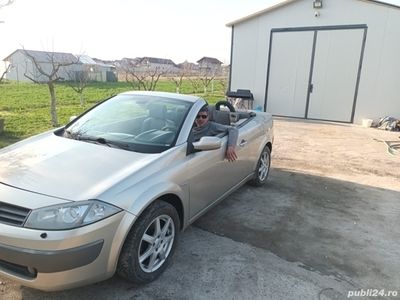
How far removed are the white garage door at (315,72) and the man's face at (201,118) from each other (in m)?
8.87

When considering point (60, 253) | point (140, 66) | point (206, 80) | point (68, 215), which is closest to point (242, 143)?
point (68, 215)

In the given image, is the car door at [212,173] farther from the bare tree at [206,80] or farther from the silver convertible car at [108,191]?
the bare tree at [206,80]

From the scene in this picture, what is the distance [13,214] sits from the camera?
208 cm

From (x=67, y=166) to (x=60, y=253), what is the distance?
76 centimetres

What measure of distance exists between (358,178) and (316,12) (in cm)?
754

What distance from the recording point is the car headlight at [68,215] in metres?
2.02

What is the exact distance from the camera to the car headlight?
202 centimetres

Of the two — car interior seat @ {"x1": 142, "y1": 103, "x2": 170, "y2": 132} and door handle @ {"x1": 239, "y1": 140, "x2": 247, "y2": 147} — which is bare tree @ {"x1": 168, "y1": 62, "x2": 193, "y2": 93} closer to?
door handle @ {"x1": 239, "y1": 140, "x2": 247, "y2": 147}

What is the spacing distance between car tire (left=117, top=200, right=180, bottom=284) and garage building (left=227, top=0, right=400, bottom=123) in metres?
9.99

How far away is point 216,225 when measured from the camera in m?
3.68

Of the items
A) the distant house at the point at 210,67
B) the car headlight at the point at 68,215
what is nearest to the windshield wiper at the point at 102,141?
the car headlight at the point at 68,215

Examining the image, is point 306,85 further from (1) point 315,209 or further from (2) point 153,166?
(2) point 153,166

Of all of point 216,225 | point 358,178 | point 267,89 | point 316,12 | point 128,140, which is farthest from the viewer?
point 267,89

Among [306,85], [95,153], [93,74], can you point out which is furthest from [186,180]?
[93,74]
